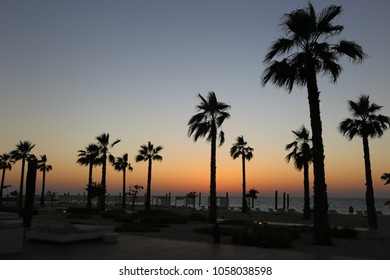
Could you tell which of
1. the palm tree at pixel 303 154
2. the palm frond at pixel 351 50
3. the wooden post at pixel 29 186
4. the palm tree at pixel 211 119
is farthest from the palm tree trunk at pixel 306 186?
the wooden post at pixel 29 186

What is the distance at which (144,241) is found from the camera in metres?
14.8

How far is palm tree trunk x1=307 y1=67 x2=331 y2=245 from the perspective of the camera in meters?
16.2

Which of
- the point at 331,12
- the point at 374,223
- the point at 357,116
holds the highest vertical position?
the point at 331,12

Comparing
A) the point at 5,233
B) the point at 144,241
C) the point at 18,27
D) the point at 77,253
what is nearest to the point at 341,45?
the point at 144,241

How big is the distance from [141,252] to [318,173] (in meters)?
9.41

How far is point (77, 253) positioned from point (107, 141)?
41.2 meters

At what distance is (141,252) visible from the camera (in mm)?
11867

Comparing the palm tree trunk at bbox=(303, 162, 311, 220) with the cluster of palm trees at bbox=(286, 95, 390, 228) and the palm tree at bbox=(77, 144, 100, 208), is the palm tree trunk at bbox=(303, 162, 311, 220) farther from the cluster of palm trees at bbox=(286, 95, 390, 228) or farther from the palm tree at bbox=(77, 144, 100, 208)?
the palm tree at bbox=(77, 144, 100, 208)

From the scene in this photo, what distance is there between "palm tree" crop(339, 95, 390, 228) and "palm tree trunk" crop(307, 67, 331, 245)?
12.4 meters

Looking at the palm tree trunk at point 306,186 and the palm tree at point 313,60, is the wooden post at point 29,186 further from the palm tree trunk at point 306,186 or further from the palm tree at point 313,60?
the palm tree trunk at point 306,186

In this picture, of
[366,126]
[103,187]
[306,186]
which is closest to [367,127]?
[366,126]

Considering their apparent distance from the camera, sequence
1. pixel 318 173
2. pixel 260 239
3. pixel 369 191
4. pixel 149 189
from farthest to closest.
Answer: pixel 149 189 < pixel 369 191 < pixel 318 173 < pixel 260 239

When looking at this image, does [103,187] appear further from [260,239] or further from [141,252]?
[141,252]
